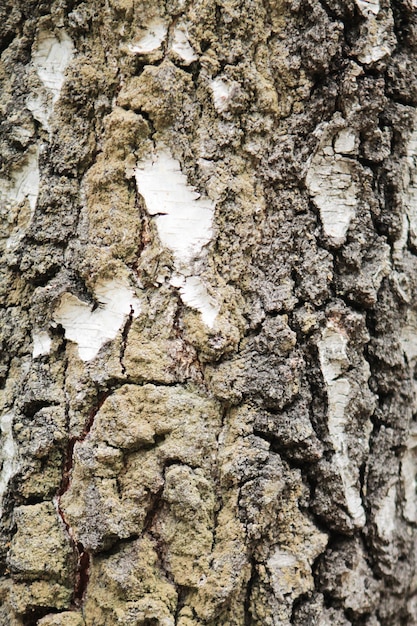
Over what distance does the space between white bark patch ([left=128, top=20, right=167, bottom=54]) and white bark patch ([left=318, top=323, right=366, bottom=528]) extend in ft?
1.98

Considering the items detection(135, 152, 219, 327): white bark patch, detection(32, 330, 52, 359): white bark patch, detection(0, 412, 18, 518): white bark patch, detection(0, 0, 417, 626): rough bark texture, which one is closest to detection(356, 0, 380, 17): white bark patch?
detection(0, 0, 417, 626): rough bark texture

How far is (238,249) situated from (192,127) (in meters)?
0.24

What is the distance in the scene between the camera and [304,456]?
1064 mm

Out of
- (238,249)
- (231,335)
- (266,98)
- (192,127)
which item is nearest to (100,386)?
(231,335)

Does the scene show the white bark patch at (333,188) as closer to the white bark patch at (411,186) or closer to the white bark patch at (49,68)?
the white bark patch at (411,186)

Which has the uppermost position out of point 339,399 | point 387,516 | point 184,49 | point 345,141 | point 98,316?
point 184,49

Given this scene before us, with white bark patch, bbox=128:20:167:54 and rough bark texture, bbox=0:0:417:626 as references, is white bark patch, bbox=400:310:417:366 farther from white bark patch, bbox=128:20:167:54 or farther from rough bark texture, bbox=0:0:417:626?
white bark patch, bbox=128:20:167:54

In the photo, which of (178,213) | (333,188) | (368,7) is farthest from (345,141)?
(178,213)

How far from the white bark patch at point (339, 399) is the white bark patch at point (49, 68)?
26.7 inches

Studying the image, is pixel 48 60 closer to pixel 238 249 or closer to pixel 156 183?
pixel 156 183

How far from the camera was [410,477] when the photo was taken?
125 cm

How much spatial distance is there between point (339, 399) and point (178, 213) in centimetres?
46

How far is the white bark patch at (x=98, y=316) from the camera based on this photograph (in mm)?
1042

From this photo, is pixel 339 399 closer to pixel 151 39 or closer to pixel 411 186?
pixel 411 186
